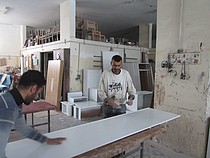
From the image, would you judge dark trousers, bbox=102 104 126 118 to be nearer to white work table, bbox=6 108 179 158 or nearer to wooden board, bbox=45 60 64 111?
white work table, bbox=6 108 179 158

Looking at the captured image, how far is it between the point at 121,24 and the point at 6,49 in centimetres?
551

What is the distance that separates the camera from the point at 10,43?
8250 mm

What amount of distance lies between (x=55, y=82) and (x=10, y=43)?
457 centimetres

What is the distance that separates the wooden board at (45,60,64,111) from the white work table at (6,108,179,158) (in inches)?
132

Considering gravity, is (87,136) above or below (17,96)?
below

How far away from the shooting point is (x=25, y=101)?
41.1 inches

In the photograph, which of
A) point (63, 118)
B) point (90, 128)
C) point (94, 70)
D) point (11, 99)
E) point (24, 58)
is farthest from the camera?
point (24, 58)

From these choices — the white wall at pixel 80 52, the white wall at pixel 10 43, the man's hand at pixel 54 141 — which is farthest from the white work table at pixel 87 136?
the white wall at pixel 10 43

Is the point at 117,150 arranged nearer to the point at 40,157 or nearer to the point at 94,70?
the point at 40,157

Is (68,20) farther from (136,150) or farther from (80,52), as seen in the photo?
(136,150)

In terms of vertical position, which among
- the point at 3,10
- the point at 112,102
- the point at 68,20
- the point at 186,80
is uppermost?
the point at 3,10

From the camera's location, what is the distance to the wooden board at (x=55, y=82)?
5.11 m

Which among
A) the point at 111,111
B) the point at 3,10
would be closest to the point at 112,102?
the point at 111,111

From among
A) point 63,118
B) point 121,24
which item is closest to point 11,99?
point 63,118
